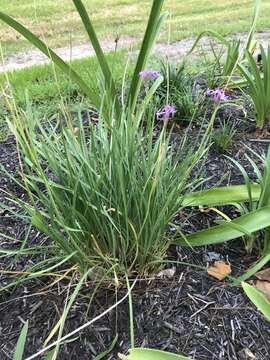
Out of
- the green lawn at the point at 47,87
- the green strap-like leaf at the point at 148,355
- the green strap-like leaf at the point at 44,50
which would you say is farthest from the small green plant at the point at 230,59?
the green strap-like leaf at the point at 148,355

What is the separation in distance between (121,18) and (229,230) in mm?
6360

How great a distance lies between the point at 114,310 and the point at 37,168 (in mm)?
540

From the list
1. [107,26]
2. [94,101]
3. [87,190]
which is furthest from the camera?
[107,26]

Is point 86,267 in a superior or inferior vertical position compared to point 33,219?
inferior

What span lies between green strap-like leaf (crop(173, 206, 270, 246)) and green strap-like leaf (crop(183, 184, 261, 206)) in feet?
0.57

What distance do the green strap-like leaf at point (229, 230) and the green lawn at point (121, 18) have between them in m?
4.65

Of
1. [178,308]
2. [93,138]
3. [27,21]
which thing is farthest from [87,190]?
[27,21]


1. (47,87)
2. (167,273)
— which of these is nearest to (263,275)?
(167,273)

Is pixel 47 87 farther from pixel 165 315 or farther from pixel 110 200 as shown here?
pixel 165 315

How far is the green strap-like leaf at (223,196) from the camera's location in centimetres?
203

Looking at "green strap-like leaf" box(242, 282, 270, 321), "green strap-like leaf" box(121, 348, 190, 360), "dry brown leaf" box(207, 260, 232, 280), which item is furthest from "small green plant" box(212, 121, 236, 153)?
"green strap-like leaf" box(121, 348, 190, 360)

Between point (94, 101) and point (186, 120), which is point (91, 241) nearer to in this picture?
point (94, 101)

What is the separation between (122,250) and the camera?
1787 millimetres

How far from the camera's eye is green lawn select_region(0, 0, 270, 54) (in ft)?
21.4
